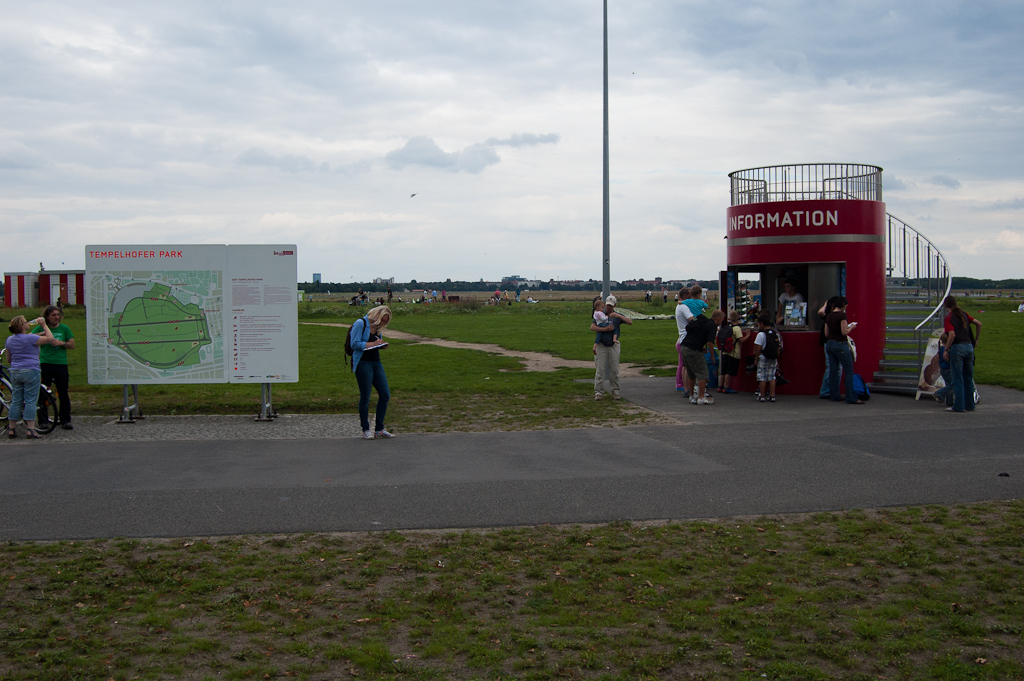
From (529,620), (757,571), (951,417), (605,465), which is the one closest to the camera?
(529,620)

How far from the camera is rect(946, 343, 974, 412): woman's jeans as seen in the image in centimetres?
1273

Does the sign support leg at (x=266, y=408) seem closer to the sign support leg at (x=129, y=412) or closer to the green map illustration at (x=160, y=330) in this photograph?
the green map illustration at (x=160, y=330)

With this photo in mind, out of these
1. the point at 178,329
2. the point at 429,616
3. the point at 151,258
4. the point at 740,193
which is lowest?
the point at 429,616

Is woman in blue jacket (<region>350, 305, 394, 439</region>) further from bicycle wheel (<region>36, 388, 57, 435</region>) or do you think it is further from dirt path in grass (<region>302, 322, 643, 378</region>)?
dirt path in grass (<region>302, 322, 643, 378</region>)

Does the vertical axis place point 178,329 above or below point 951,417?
above

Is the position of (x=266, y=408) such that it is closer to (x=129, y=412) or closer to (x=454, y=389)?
(x=129, y=412)

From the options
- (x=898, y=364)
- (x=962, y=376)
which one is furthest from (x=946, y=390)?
(x=898, y=364)

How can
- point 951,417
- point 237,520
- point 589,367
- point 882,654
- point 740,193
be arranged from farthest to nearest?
point 589,367
point 740,193
point 951,417
point 237,520
point 882,654

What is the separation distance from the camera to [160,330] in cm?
1270

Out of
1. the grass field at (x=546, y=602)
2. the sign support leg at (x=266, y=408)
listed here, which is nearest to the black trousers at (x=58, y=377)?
the sign support leg at (x=266, y=408)

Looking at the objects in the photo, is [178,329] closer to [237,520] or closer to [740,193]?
[237,520]

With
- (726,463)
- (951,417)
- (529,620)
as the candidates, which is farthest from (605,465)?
(951,417)

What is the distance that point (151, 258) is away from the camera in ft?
41.5

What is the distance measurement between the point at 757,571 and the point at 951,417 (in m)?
7.95
